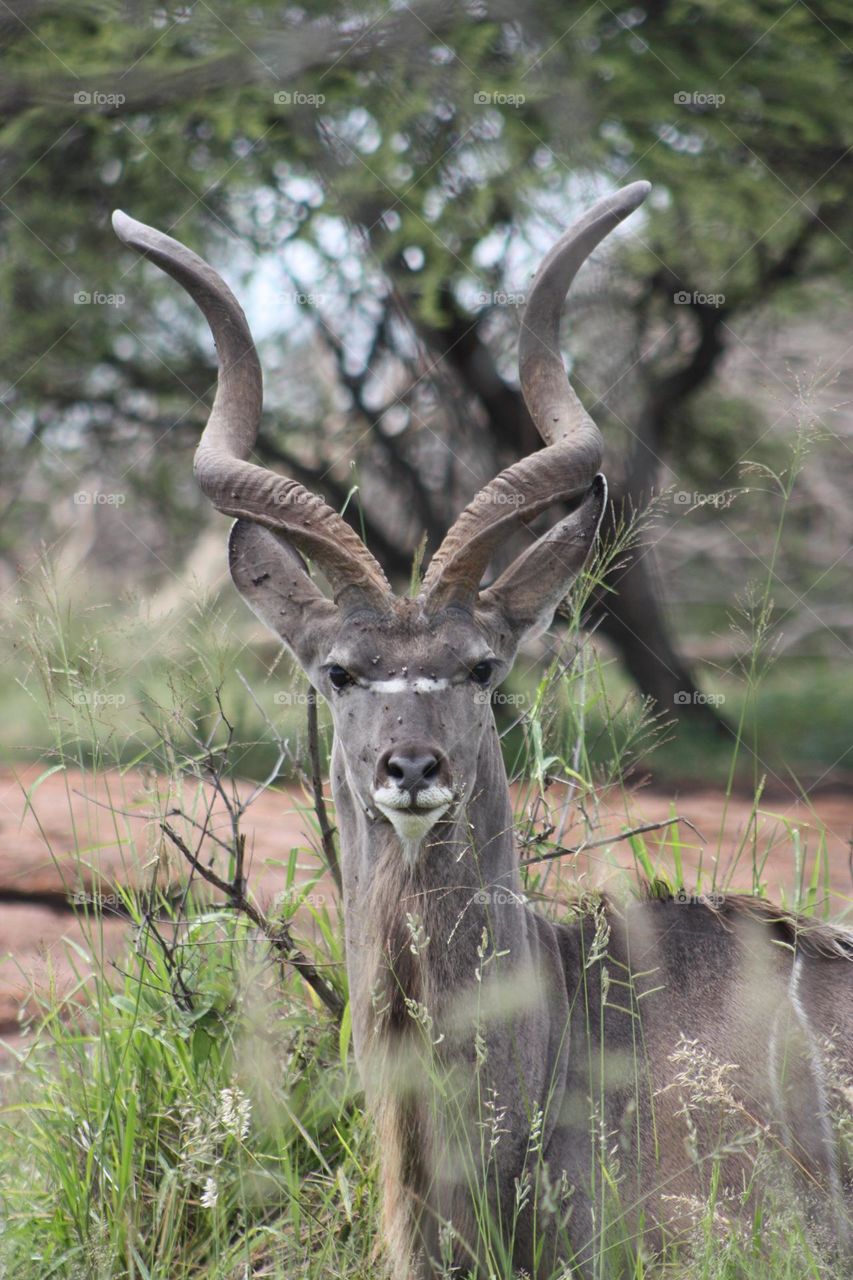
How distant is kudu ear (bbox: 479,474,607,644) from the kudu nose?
0.65m

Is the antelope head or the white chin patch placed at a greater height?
the antelope head

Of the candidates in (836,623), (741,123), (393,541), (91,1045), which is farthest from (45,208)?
(836,623)

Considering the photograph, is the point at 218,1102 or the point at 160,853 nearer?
the point at 218,1102

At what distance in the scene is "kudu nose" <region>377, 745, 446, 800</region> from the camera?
3062 mm

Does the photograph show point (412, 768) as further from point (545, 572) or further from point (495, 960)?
point (545, 572)

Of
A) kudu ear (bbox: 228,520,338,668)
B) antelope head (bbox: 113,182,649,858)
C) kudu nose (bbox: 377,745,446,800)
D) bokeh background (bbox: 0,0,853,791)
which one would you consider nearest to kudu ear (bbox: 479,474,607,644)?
antelope head (bbox: 113,182,649,858)

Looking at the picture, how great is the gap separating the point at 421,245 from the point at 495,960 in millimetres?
5071

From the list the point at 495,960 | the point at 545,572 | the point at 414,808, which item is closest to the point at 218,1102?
the point at 495,960

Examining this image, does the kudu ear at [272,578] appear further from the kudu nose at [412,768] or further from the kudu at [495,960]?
the kudu nose at [412,768]

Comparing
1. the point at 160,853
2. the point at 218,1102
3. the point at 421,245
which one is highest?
the point at 421,245

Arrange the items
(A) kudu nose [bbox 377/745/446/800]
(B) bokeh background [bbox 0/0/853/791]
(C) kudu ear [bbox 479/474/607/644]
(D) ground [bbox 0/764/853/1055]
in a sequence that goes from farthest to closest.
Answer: (B) bokeh background [bbox 0/0/853/791], (D) ground [bbox 0/764/853/1055], (C) kudu ear [bbox 479/474/607/644], (A) kudu nose [bbox 377/745/446/800]

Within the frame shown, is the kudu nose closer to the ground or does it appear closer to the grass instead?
the grass

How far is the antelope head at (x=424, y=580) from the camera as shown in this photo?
3262 mm

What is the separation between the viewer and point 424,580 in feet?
11.7
